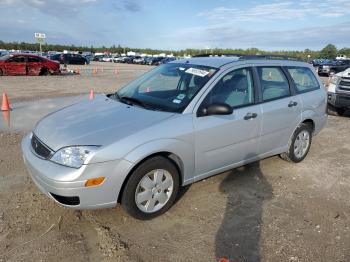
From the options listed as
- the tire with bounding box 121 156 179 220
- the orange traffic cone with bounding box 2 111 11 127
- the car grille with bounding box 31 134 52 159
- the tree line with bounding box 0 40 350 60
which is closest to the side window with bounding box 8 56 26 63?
the orange traffic cone with bounding box 2 111 11 127

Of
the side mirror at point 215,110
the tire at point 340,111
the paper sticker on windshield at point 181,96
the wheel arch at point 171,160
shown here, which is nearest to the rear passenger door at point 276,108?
the side mirror at point 215,110

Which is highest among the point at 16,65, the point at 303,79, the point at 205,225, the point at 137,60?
the point at 137,60

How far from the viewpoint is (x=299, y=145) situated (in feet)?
20.2

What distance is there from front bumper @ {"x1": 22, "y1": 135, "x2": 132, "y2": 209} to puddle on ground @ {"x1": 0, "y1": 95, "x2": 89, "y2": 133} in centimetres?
467

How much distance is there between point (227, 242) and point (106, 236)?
1.24m

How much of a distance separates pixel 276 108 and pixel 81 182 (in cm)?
310

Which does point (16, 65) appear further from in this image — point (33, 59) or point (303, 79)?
point (303, 79)

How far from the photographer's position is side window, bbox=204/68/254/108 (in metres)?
4.54

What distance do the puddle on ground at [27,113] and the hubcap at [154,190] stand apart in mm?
4882

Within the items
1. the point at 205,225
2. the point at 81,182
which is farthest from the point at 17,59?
the point at 205,225

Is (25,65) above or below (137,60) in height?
below

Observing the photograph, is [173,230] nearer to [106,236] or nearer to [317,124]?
[106,236]

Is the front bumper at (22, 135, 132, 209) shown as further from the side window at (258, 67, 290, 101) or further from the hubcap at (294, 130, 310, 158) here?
the hubcap at (294, 130, 310, 158)

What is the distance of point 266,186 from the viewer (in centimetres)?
520
